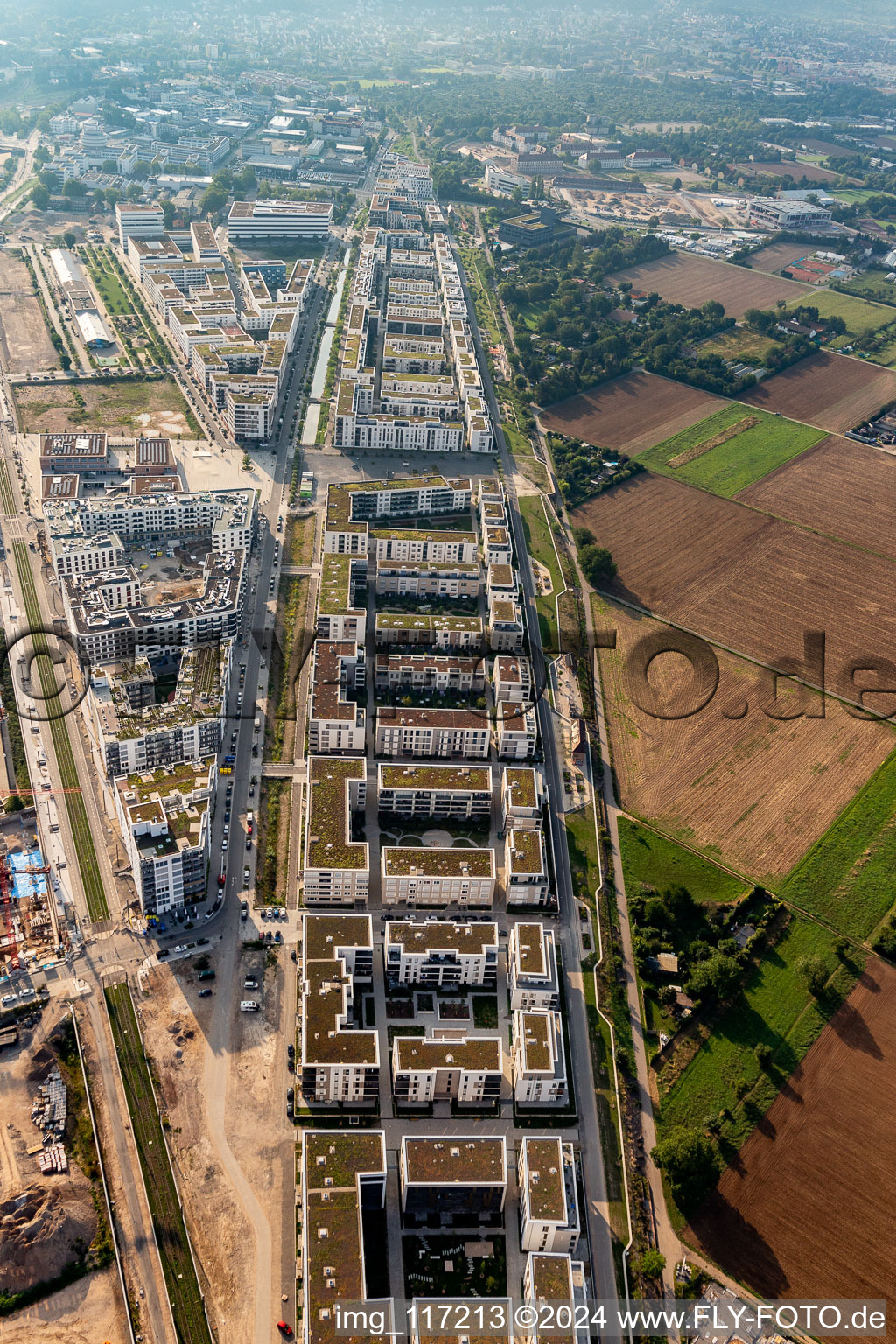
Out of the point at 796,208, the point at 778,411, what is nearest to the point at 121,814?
the point at 778,411

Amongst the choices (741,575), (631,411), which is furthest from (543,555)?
(631,411)

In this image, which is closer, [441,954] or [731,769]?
[441,954]

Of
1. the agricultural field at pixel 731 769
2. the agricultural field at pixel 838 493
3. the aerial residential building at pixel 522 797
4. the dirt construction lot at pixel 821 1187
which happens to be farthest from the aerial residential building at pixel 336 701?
the agricultural field at pixel 838 493

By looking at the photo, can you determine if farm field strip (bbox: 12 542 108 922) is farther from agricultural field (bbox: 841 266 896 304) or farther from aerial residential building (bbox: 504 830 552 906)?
agricultural field (bbox: 841 266 896 304)

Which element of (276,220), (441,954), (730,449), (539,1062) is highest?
(276,220)

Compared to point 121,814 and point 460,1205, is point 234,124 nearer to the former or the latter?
point 121,814

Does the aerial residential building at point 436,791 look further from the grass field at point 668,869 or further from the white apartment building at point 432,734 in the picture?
the grass field at point 668,869

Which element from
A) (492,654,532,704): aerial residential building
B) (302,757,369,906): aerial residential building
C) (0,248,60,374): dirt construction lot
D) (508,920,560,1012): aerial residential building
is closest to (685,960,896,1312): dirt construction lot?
(508,920,560,1012): aerial residential building

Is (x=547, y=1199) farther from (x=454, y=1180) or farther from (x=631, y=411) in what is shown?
(x=631, y=411)
